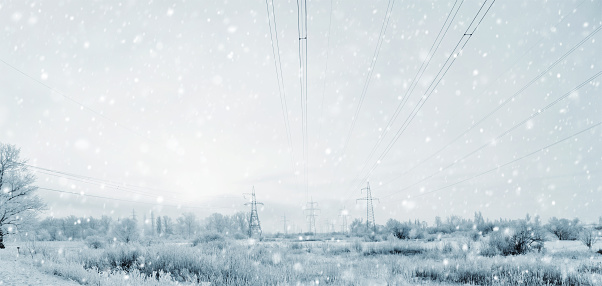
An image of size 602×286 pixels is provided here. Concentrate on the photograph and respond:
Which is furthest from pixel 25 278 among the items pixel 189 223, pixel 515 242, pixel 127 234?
pixel 189 223

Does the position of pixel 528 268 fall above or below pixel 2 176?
below

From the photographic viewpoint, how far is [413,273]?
12117mm

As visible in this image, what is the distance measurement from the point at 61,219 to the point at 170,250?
5517 inches

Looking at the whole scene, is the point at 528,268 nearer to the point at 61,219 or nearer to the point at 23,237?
the point at 23,237

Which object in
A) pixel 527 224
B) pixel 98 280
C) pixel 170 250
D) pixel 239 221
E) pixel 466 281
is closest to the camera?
pixel 98 280

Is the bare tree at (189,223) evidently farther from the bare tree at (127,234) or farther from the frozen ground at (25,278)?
the frozen ground at (25,278)

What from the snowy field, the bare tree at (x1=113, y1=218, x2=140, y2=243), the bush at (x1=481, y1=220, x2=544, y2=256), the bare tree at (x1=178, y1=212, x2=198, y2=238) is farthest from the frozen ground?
the bare tree at (x1=178, y1=212, x2=198, y2=238)

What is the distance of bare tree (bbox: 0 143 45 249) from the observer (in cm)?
2755

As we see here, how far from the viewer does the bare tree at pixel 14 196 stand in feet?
90.4

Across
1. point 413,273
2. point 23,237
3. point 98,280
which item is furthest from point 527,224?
point 23,237

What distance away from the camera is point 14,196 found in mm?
28375

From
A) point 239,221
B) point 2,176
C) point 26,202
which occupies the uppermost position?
point 2,176

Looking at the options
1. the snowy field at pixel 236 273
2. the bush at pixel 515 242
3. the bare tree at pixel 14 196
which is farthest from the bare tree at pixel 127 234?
the bush at pixel 515 242

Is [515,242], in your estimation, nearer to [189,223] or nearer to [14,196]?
[14,196]
